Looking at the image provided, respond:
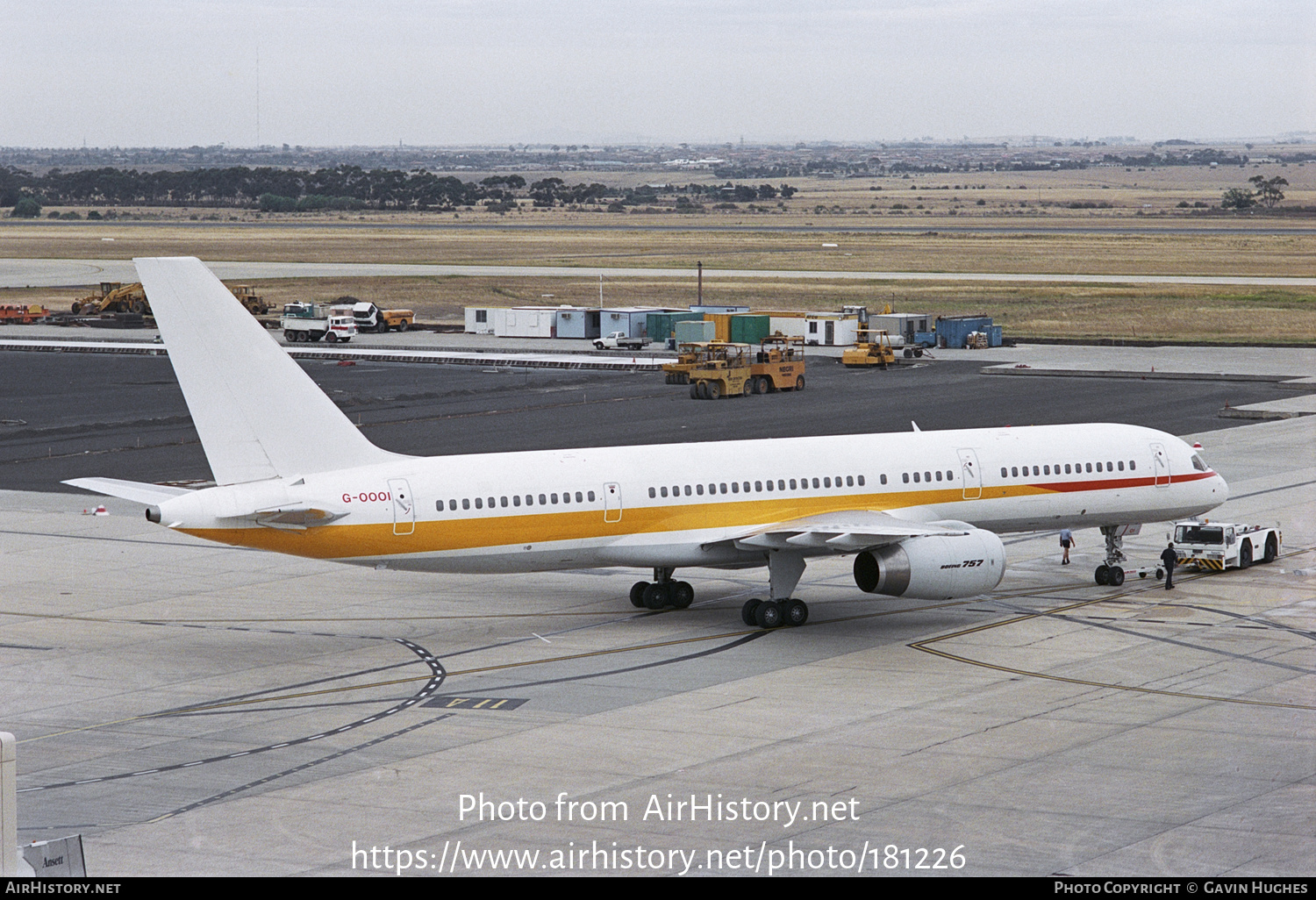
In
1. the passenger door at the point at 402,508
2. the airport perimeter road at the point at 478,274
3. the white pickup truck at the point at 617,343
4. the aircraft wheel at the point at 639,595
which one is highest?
the airport perimeter road at the point at 478,274

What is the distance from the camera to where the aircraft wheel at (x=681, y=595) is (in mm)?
41844

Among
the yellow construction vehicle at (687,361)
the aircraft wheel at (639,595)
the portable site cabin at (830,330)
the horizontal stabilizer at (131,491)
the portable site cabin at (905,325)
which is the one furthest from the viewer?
the portable site cabin at (830,330)

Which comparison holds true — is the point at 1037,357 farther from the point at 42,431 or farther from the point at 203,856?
the point at 203,856

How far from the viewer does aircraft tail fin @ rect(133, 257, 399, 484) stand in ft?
117

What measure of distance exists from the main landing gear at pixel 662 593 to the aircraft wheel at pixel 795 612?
129 inches

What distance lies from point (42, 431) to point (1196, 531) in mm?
52248

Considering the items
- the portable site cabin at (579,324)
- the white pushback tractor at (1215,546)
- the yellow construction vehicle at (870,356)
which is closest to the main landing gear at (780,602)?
the white pushback tractor at (1215,546)

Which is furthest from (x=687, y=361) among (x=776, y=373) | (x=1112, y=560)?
(x=1112, y=560)

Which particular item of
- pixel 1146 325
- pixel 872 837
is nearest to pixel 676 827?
pixel 872 837

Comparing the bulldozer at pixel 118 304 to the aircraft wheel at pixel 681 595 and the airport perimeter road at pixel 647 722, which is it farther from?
the aircraft wheel at pixel 681 595

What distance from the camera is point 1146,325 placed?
122125mm

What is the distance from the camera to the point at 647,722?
31.0 meters

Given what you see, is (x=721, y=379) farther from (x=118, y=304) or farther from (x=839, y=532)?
(x=118, y=304)

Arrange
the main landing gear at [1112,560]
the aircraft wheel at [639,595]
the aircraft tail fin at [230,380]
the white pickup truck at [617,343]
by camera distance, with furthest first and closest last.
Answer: the white pickup truck at [617,343] → the main landing gear at [1112,560] → the aircraft wheel at [639,595] → the aircraft tail fin at [230,380]
